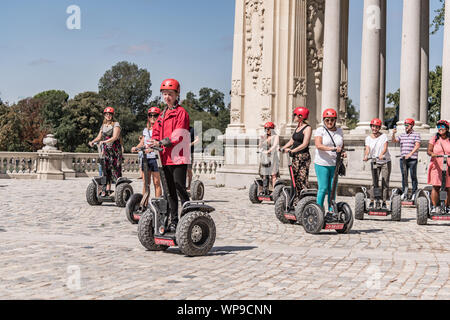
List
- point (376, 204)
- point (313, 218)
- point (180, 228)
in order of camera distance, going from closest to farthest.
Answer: point (180, 228) → point (313, 218) → point (376, 204)

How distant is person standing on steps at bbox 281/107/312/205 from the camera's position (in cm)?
1149

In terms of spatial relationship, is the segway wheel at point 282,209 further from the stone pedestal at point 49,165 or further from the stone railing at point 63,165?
the stone pedestal at point 49,165

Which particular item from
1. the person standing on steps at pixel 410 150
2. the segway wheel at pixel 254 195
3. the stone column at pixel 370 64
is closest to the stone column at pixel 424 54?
the stone column at pixel 370 64

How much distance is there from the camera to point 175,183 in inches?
330

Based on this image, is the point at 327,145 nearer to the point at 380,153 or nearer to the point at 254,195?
the point at 380,153

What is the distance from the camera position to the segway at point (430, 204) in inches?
482

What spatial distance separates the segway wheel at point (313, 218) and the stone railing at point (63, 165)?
16650mm

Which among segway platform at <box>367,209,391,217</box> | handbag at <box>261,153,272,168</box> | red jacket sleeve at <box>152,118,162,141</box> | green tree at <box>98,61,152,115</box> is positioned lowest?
segway platform at <box>367,209,391,217</box>

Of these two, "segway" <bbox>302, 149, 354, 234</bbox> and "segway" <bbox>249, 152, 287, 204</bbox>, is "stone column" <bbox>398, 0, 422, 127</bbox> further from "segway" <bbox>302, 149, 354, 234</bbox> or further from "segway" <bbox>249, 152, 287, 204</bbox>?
"segway" <bbox>302, 149, 354, 234</bbox>

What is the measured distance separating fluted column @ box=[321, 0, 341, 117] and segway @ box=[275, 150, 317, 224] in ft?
34.1

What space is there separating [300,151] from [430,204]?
284cm

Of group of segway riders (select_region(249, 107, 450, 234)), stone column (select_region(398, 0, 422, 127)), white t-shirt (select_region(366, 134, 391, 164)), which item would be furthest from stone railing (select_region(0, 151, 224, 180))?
group of segway riders (select_region(249, 107, 450, 234))

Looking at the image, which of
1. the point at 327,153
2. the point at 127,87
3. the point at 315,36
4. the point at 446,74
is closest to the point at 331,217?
the point at 327,153

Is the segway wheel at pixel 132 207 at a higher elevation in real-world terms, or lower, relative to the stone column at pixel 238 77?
lower
